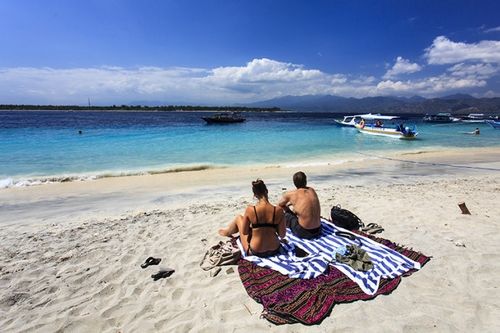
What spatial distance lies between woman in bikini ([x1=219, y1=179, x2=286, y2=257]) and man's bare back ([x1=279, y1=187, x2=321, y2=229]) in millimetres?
704

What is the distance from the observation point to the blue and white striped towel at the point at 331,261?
4211mm

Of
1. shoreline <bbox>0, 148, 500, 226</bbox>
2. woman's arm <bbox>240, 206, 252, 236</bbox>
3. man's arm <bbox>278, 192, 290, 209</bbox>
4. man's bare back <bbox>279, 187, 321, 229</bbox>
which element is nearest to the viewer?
woman's arm <bbox>240, 206, 252, 236</bbox>

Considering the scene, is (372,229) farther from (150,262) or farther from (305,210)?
(150,262)

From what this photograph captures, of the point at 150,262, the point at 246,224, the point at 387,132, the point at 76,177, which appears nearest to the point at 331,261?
the point at 246,224

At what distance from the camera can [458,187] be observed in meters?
9.91

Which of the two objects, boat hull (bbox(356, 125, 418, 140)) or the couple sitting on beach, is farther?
boat hull (bbox(356, 125, 418, 140))

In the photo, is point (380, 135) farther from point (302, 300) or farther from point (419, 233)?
point (302, 300)

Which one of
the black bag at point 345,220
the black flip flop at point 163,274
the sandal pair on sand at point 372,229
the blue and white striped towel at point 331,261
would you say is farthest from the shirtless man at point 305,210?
the black flip flop at point 163,274

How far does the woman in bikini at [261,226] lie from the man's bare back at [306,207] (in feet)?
2.31

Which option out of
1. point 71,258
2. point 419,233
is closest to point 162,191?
point 71,258

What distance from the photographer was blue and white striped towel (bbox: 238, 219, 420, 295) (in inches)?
166

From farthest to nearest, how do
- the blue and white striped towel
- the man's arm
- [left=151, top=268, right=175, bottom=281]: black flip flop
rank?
1. the man's arm
2. [left=151, top=268, right=175, bottom=281]: black flip flop
3. the blue and white striped towel

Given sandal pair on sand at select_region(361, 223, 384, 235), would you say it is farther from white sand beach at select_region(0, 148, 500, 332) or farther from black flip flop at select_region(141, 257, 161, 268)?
black flip flop at select_region(141, 257, 161, 268)

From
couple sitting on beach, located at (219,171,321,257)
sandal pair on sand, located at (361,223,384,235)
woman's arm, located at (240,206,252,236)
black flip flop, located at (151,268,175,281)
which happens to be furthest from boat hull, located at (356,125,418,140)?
black flip flop, located at (151,268,175,281)
